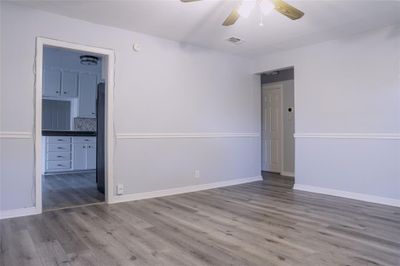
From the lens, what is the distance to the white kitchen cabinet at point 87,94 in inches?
273

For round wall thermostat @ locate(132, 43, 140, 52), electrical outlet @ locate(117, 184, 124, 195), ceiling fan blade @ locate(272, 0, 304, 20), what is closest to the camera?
ceiling fan blade @ locate(272, 0, 304, 20)

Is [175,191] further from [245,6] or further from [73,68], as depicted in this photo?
[73,68]

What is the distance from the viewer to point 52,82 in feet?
21.5

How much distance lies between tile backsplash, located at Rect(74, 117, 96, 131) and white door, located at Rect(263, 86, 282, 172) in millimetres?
4247

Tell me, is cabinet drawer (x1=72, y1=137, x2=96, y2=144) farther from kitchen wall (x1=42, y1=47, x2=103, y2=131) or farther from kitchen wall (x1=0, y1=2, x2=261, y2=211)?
kitchen wall (x1=0, y1=2, x2=261, y2=211)

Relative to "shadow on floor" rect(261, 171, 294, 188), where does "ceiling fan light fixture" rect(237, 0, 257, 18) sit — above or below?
above

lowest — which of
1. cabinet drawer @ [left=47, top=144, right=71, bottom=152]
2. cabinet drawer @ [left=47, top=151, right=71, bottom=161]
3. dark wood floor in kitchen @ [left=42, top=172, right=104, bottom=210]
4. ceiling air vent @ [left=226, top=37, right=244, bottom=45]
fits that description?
dark wood floor in kitchen @ [left=42, top=172, right=104, bottom=210]

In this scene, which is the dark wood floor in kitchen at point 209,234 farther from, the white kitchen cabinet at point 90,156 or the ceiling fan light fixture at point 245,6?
the white kitchen cabinet at point 90,156

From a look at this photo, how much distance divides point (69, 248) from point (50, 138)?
4560 mm

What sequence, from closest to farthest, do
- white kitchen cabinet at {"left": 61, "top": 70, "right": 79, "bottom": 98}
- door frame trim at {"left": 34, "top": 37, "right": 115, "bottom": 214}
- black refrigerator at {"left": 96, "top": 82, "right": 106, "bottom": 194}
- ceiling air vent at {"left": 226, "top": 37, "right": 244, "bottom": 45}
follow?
door frame trim at {"left": 34, "top": 37, "right": 115, "bottom": 214}
ceiling air vent at {"left": 226, "top": 37, "right": 244, "bottom": 45}
black refrigerator at {"left": 96, "top": 82, "right": 106, "bottom": 194}
white kitchen cabinet at {"left": 61, "top": 70, "right": 79, "bottom": 98}

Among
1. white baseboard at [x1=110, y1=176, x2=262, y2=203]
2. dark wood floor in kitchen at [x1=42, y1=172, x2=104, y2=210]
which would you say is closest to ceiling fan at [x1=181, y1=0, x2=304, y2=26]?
white baseboard at [x1=110, y1=176, x2=262, y2=203]

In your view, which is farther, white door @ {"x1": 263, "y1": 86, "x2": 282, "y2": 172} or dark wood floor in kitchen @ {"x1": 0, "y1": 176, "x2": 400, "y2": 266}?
white door @ {"x1": 263, "y1": 86, "x2": 282, "y2": 172}

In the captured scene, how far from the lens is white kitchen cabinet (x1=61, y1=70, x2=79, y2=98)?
263 inches

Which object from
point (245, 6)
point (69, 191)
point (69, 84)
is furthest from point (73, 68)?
point (245, 6)
